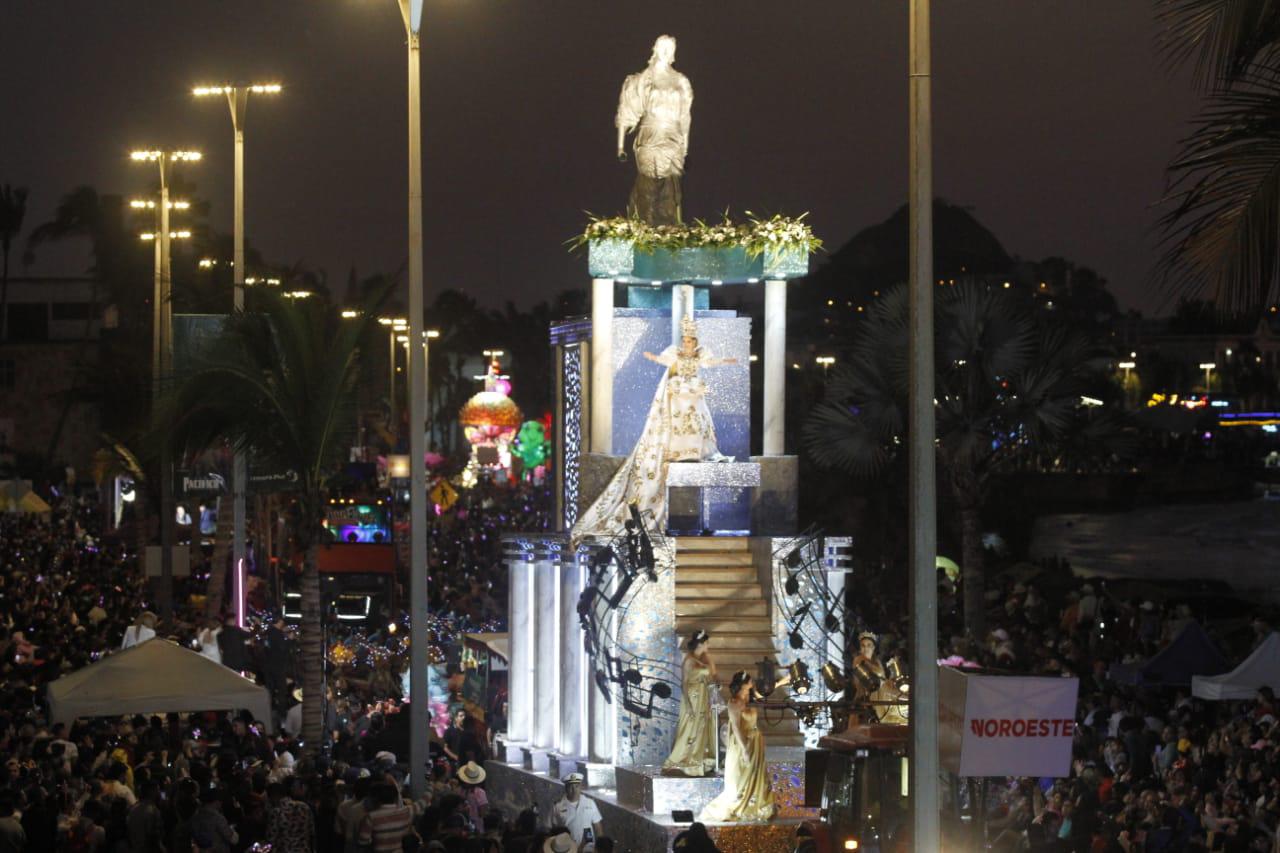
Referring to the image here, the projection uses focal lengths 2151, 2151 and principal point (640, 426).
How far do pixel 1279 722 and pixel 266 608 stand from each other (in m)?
27.2

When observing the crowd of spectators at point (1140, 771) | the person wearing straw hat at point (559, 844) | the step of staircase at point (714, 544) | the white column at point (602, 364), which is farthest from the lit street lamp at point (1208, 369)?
the person wearing straw hat at point (559, 844)

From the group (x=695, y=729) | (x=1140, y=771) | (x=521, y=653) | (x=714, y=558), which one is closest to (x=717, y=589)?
(x=714, y=558)

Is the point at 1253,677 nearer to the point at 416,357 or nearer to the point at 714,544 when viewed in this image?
the point at 714,544

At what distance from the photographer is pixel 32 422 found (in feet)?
338

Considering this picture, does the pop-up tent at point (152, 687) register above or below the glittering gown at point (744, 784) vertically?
above

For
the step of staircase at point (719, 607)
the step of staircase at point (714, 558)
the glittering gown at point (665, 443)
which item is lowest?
the step of staircase at point (719, 607)

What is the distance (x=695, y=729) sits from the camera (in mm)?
21281

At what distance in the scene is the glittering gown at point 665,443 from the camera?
2562cm

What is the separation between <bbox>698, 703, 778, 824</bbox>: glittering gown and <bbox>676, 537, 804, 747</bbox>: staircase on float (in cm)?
273

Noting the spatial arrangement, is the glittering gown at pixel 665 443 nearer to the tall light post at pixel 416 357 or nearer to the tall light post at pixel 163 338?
the tall light post at pixel 416 357

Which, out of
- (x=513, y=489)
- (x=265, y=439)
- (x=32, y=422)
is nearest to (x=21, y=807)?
(x=265, y=439)

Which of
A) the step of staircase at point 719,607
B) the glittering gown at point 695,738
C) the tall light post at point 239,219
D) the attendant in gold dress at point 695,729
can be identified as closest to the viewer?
the attendant in gold dress at point 695,729

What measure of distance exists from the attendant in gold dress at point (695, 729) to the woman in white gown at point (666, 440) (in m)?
4.57

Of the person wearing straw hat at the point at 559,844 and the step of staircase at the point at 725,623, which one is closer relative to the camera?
the person wearing straw hat at the point at 559,844
